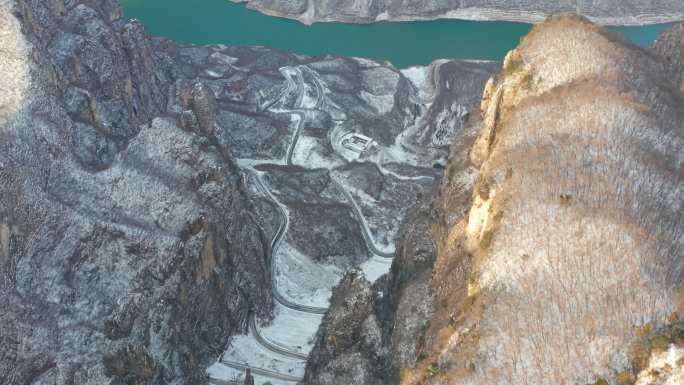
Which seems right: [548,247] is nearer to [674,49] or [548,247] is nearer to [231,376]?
[231,376]

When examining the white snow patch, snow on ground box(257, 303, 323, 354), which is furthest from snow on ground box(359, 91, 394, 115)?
snow on ground box(257, 303, 323, 354)

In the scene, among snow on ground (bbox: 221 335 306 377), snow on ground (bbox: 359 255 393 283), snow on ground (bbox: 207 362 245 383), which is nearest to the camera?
snow on ground (bbox: 207 362 245 383)

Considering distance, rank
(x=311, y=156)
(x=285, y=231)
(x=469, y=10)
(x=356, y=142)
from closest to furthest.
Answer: (x=285, y=231) < (x=311, y=156) < (x=356, y=142) < (x=469, y=10)

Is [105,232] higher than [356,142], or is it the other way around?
[105,232]

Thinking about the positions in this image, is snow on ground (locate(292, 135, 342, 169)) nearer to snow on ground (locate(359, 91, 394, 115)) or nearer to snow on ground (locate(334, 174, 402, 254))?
snow on ground (locate(334, 174, 402, 254))

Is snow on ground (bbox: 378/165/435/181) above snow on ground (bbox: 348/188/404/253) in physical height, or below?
above

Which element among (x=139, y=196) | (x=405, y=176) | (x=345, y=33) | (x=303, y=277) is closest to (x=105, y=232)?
(x=139, y=196)

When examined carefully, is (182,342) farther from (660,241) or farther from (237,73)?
(237,73)

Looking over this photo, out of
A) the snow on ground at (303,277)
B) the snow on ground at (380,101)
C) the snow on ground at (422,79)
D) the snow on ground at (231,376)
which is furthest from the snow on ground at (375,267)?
the snow on ground at (422,79)
